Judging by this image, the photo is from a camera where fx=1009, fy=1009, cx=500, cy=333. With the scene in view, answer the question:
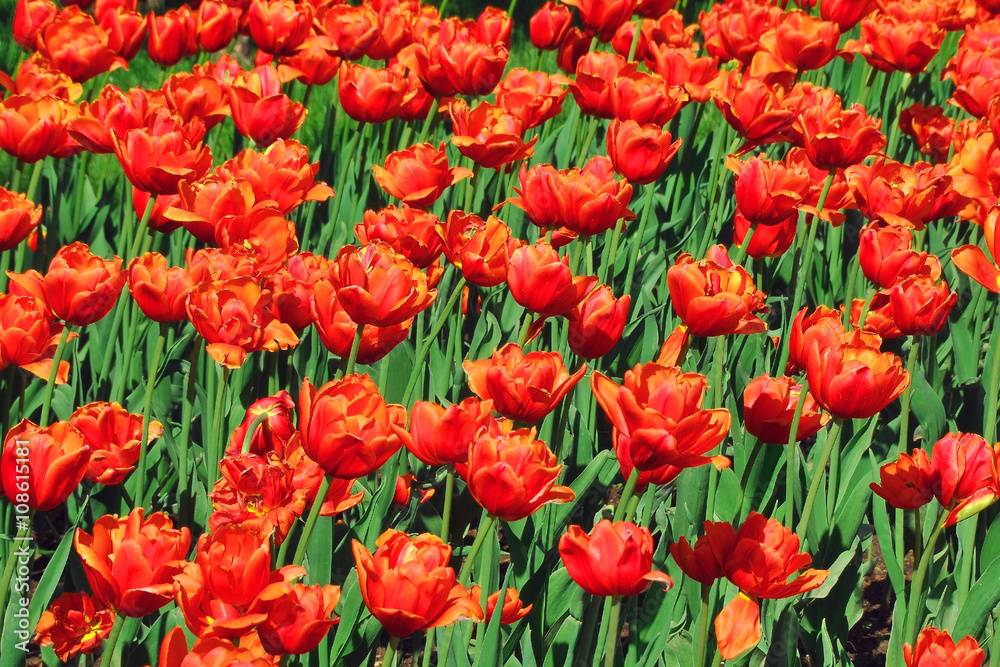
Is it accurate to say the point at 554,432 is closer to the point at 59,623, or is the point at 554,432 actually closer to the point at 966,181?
the point at 59,623

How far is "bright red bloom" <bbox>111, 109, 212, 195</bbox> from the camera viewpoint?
1.79 meters

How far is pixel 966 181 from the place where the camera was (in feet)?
7.01

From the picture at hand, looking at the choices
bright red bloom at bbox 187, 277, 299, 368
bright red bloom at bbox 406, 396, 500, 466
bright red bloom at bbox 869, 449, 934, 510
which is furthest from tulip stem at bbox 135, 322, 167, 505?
bright red bloom at bbox 869, 449, 934, 510

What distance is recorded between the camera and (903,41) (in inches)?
113

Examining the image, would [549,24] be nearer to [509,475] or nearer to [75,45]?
[75,45]

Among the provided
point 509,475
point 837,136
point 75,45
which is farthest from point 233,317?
point 75,45

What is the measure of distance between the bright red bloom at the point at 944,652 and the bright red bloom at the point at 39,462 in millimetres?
1105

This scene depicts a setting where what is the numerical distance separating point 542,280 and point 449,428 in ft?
1.28

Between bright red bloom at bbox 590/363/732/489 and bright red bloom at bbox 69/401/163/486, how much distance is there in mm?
789

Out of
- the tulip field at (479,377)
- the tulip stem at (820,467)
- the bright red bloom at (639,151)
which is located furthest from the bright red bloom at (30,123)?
the tulip stem at (820,467)

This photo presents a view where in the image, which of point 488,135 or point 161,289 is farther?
point 488,135

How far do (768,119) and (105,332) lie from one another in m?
1.63

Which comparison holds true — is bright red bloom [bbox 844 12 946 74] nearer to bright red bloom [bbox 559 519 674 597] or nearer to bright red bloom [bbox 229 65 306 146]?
bright red bloom [bbox 229 65 306 146]

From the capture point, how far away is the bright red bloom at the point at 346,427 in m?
1.14
